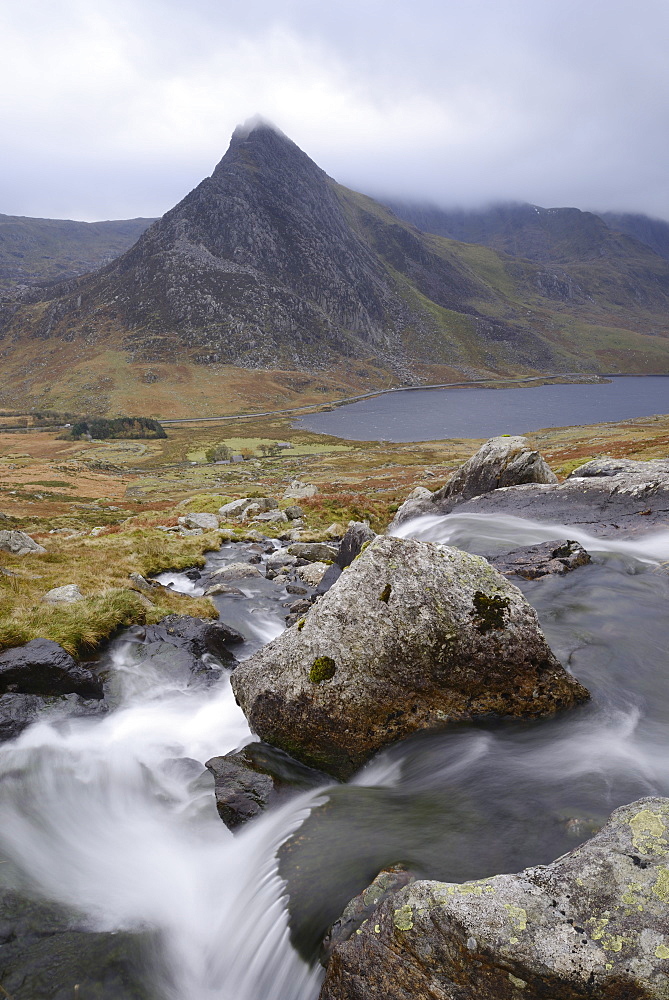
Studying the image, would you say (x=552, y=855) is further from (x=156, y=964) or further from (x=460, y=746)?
(x=156, y=964)

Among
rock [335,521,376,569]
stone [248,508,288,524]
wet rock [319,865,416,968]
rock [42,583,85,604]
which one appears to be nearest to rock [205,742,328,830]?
wet rock [319,865,416,968]

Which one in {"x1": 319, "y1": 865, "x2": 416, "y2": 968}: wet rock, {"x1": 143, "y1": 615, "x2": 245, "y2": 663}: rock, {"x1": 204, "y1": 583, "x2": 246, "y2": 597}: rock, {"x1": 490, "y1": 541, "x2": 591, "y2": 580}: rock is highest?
{"x1": 319, "y1": 865, "x2": 416, "y2": 968}: wet rock

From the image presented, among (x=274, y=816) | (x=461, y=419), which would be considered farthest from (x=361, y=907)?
(x=461, y=419)

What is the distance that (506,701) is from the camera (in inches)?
382

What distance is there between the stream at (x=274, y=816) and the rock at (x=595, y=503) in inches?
462

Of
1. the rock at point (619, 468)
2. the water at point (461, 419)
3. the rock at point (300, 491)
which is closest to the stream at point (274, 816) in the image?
the rock at point (619, 468)

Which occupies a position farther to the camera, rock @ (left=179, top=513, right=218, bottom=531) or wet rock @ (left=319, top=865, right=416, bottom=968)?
rock @ (left=179, top=513, right=218, bottom=531)

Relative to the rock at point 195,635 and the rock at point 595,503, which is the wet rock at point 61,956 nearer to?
the rock at point 195,635

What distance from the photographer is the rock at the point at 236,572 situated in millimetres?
24766

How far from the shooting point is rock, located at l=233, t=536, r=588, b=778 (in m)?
9.43

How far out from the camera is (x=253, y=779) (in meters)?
9.10

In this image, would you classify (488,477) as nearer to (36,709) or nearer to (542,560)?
(542,560)

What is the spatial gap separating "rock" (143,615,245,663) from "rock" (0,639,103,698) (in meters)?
3.16

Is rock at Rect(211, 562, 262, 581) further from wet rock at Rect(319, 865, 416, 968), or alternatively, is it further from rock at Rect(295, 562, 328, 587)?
wet rock at Rect(319, 865, 416, 968)
